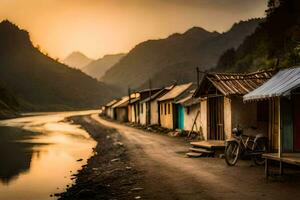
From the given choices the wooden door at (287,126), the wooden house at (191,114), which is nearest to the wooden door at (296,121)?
the wooden door at (287,126)

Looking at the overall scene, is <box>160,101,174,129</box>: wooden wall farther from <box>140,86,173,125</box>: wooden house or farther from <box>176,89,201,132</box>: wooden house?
<box>176,89,201,132</box>: wooden house

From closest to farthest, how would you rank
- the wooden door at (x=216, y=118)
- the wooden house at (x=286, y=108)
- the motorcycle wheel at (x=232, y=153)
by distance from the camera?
1. the wooden house at (x=286, y=108)
2. the motorcycle wheel at (x=232, y=153)
3. the wooden door at (x=216, y=118)

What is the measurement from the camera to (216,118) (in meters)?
24.4

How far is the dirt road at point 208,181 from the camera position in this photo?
12180mm

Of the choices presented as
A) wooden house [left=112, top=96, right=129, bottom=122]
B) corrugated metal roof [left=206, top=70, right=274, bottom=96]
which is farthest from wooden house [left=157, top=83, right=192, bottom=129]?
wooden house [left=112, top=96, right=129, bottom=122]

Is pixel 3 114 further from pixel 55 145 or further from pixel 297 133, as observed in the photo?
pixel 297 133

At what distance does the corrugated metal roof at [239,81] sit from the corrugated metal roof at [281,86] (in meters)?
4.14

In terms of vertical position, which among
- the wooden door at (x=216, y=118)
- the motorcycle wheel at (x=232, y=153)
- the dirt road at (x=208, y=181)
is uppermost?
the wooden door at (x=216, y=118)

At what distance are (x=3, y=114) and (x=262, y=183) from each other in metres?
103

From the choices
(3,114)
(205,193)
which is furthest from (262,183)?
(3,114)

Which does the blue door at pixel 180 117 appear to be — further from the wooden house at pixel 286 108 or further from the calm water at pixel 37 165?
the wooden house at pixel 286 108

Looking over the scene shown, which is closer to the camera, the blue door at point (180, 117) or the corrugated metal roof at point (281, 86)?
the corrugated metal roof at point (281, 86)

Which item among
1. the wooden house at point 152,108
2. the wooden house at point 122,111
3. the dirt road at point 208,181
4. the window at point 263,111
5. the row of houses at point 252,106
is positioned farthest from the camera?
the wooden house at point 122,111

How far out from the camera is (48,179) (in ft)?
77.9
